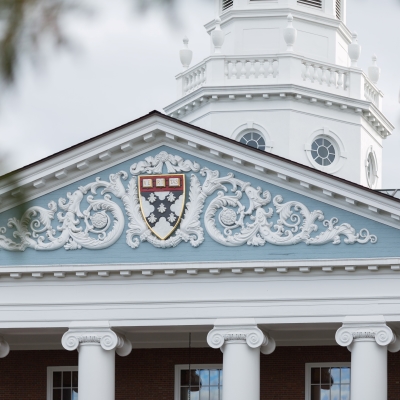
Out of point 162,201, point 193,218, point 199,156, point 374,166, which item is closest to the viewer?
point 193,218

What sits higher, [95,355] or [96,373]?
[95,355]

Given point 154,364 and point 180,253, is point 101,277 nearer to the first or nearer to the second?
point 180,253

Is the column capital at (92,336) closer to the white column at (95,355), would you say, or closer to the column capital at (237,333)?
the white column at (95,355)

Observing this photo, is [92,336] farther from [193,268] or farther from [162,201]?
[162,201]

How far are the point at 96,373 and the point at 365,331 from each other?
552 centimetres

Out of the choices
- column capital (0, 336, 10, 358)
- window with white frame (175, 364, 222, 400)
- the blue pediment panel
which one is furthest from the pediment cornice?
window with white frame (175, 364, 222, 400)

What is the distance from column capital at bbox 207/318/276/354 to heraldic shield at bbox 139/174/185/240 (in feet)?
7.11

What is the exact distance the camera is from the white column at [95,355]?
23062 millimetres

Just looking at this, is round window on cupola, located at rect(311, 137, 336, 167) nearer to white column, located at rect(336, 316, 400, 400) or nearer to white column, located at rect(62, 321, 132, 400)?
white column, located at rect(336, 316, 400, 400)

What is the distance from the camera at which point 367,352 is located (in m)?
22.4

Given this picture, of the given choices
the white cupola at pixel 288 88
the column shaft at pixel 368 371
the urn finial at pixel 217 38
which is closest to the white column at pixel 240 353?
the column shaft at pixel 368 371

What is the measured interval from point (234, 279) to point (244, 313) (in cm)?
72

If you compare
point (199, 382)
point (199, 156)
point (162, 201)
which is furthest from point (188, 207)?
point (199, 382)

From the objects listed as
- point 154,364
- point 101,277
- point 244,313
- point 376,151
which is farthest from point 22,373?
point 376,151
